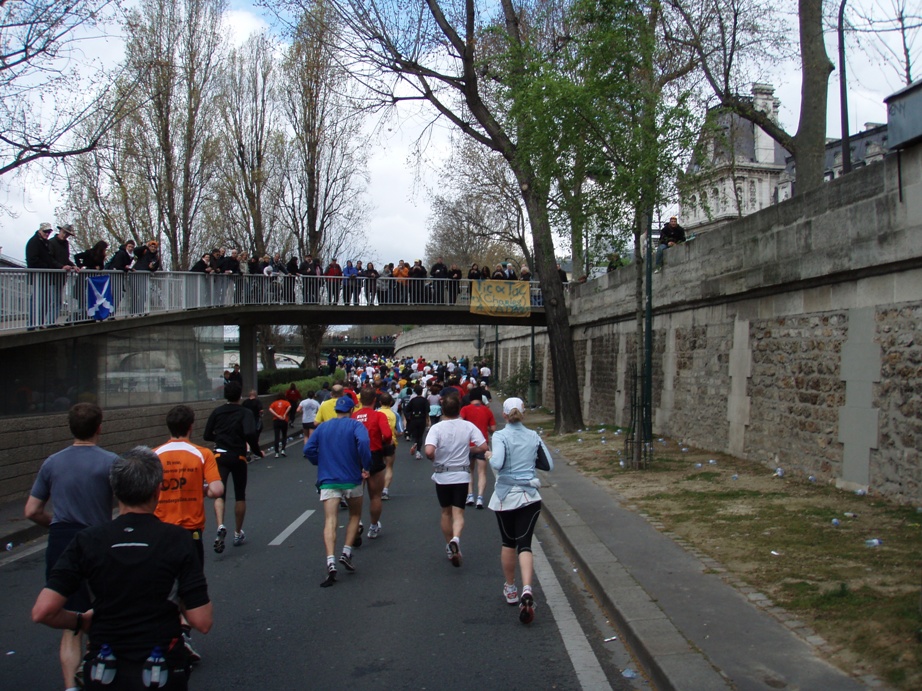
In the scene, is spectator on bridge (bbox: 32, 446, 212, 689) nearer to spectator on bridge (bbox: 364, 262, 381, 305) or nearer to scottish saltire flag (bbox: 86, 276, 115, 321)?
scottish saltire flag (bbox: 86, 276, 115, 321)

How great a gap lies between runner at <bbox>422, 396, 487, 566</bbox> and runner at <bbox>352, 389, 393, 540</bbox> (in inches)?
57.1

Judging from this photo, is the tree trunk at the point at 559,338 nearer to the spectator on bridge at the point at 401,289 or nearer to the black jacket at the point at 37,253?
the spectator on bridge at the point at 401,289

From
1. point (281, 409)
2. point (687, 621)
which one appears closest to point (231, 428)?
point (687, 621)

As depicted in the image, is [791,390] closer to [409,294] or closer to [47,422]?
[47,422]

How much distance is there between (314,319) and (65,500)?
2521cm

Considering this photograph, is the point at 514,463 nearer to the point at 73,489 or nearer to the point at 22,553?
the point at 73,489

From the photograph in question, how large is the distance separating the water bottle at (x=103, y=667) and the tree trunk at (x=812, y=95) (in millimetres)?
14096

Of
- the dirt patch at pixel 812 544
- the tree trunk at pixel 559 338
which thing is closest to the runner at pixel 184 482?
the dirt patch at pixel 812 544

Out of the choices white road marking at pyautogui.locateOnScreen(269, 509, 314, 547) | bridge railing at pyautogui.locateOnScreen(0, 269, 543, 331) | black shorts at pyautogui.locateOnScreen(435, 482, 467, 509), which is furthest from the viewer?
bridge railing at pyautogui.locateOnScreen(0, 269, 543, 331)

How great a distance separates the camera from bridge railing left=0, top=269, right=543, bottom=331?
1396cm

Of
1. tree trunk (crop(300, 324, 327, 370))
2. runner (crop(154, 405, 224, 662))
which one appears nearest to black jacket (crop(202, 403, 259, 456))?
runner (crop(154, 405, 224, 662))

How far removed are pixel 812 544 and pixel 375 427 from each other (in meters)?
5.14

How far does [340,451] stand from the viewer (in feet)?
26.6

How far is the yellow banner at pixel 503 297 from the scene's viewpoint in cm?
2816
